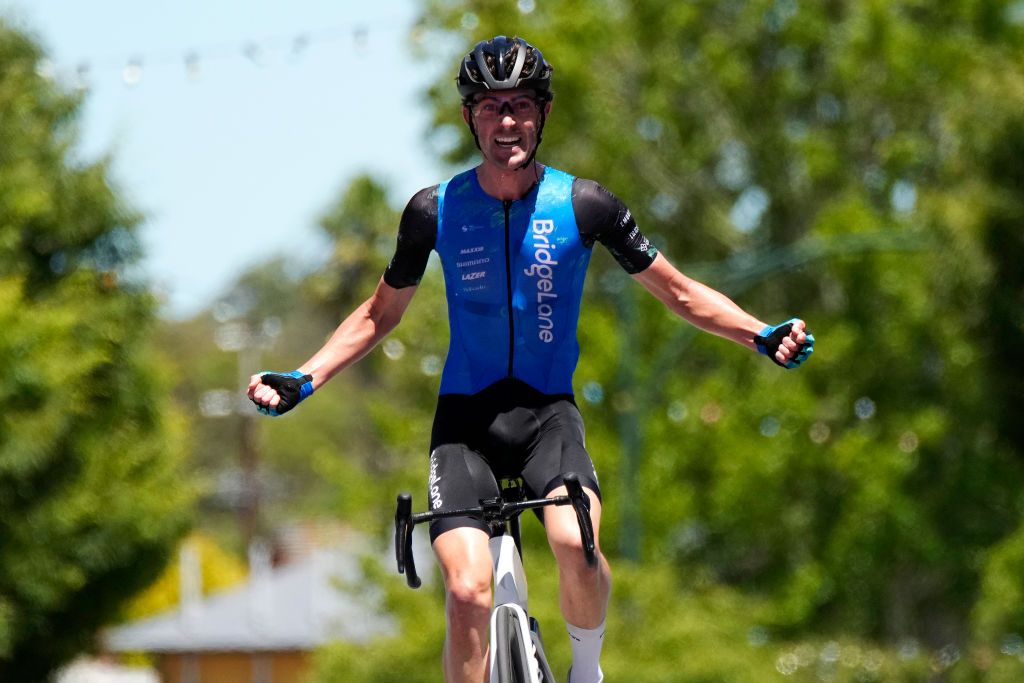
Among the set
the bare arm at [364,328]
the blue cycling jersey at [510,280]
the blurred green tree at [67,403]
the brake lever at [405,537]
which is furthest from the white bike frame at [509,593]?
the blurred green tree at [67,403]

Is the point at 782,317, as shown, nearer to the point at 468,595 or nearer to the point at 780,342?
the point at 780,342

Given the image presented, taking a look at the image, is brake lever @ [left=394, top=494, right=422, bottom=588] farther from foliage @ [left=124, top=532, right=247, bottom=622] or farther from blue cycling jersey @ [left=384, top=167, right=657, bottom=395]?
foliage @ [left=124, top=532, right=247, bottom=622]

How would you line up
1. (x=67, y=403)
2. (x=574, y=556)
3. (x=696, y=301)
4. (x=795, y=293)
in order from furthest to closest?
(x=795, y=293) → (x=67, y=403) → (x=696, y=301) → (x=574, y=556)

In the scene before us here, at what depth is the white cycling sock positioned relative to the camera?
25.5 feet

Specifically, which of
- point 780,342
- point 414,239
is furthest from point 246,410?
point 780,342

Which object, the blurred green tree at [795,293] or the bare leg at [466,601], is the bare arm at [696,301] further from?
the blurred green tree at [795,293]

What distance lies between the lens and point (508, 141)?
25.4 feet

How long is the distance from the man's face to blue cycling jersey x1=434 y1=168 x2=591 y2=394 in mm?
227

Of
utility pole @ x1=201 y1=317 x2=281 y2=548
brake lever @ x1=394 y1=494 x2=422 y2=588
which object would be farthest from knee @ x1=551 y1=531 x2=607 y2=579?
utility pole @ x1=201 y1=317 x2=281 y2=548

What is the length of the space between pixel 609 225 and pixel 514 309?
1.64 ft

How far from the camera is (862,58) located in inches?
1587

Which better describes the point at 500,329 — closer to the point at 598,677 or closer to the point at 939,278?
the point at 598,677

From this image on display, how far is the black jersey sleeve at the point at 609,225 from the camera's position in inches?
312

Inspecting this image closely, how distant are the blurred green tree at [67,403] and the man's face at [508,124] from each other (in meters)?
14.7
